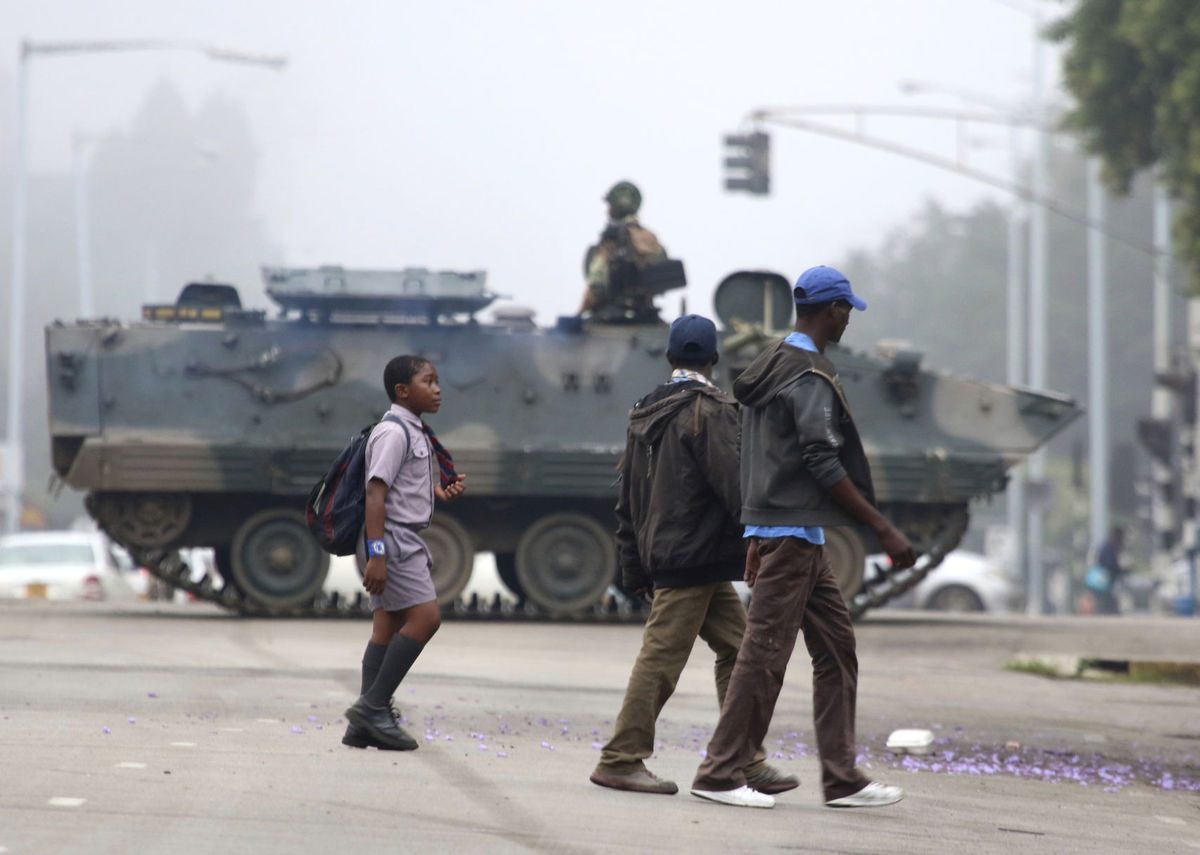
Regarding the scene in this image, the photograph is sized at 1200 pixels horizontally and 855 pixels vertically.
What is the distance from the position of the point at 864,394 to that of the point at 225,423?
552cm

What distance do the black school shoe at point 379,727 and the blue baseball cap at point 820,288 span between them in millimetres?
2329

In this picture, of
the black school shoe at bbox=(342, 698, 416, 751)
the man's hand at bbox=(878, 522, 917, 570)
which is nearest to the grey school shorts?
the black school shoe at bbox=(342, 698, 416, 751)

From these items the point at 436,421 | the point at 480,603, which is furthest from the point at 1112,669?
the point at 436,421

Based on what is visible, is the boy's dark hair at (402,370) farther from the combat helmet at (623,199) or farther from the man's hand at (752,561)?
the combat helmet at (623,199)

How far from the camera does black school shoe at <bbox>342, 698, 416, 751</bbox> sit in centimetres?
896

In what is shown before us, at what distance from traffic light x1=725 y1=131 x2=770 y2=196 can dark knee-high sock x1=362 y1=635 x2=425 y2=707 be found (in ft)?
60.5

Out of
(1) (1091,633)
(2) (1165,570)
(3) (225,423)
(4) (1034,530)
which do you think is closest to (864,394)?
(1) (1091,633)

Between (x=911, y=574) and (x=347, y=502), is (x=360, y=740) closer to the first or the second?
(x=347, y=502)

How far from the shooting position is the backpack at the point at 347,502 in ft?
29.5

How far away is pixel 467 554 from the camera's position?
20.0 metres

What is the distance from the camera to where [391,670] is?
352 inches

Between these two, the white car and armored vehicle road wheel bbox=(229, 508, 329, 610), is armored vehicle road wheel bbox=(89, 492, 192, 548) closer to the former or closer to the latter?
armored vehicle road wheel bbox=(229, 508, 329, 610)

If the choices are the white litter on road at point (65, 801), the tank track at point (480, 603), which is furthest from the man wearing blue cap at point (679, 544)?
the tank track at point (480, 603)

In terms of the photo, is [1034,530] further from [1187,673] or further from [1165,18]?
[1187,673]
